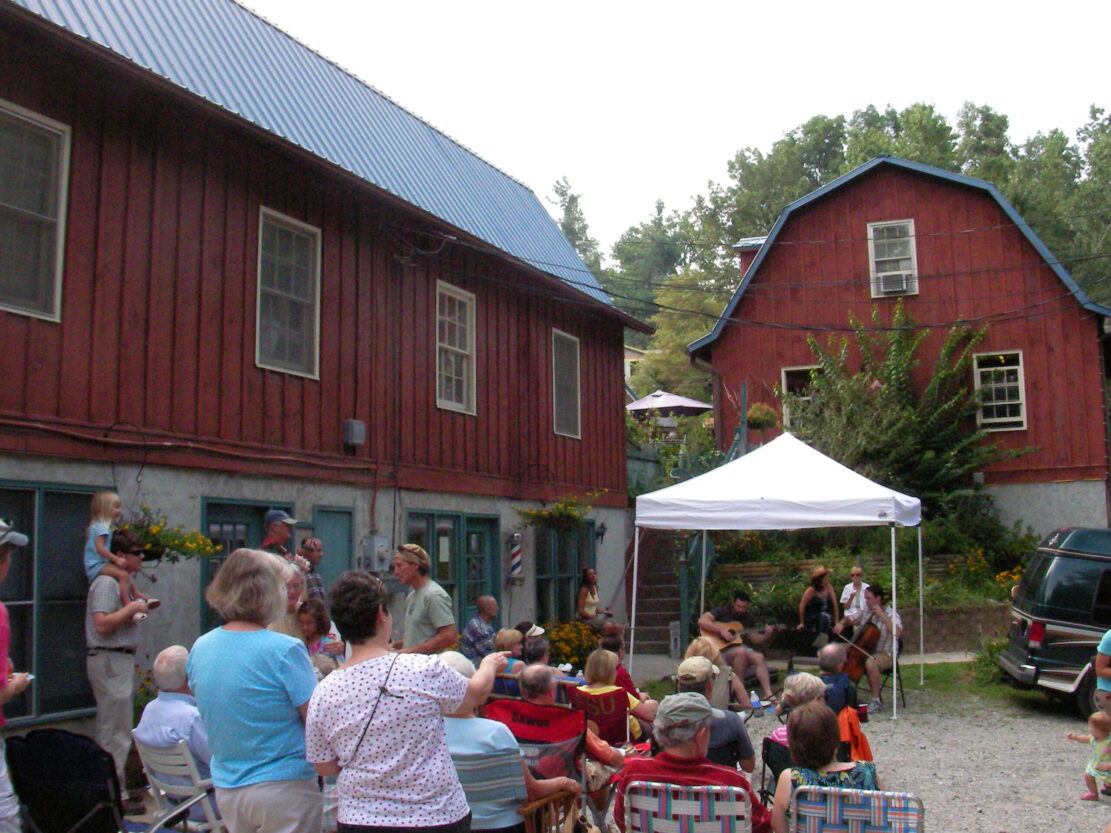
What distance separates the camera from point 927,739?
968 centimetres

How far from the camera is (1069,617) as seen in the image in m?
10.4

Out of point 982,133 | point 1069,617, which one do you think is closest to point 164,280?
point 1069,617

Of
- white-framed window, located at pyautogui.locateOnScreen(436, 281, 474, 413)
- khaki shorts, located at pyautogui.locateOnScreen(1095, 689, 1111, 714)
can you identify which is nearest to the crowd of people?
khaki shorts, located at pyautogui.locateOnScreen(1095, 689, 1111, 714)

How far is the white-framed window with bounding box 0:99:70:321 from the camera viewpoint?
7.34 metres

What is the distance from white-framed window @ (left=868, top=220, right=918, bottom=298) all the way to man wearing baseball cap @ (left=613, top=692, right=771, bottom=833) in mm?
18414

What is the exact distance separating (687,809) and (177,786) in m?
2.64

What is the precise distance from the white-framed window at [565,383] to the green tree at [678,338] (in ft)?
100

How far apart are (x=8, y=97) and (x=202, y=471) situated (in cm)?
307

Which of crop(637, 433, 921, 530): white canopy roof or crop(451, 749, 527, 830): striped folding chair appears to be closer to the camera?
crop(451, 749, 527, 830): striped folding chair

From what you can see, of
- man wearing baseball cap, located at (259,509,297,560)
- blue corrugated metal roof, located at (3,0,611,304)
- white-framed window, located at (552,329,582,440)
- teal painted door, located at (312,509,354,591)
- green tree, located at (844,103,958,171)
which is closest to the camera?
man wearing baseball cap, located at (259,509,297,560)

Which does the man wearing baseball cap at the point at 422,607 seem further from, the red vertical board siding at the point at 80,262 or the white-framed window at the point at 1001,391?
the white-framed window at the point at 1001,391

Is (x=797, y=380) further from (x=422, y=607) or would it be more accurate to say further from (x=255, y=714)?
(x=255, y=714)

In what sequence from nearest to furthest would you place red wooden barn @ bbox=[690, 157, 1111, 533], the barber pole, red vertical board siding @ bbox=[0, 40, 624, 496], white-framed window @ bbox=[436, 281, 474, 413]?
red vertical board siding @ bbox=[0, 40, 624, 496] < white-framed window @ bbox=[436, 281, 474, 413] < the barber pole < red wooden barn @ bbox=[690, 157, 1111, 533]

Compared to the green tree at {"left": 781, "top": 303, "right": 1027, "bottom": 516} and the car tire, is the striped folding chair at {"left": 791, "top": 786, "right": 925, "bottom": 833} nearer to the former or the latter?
the car tire
